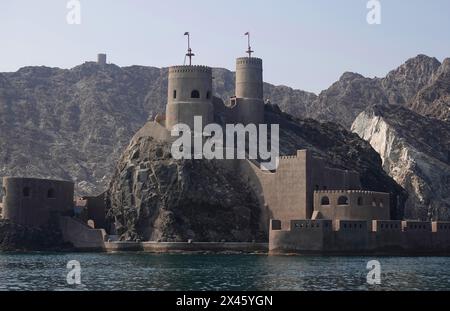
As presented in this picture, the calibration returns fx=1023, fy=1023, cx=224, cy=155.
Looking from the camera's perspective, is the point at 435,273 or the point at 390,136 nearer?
the point at 435,273

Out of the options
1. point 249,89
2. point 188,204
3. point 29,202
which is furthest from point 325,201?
point 29,202

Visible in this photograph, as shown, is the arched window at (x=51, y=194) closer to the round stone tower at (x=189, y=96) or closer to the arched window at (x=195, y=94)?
the round stone tower at (x=189, y=96)

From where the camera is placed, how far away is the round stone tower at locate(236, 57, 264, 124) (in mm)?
134375

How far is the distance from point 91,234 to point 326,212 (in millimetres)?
30346

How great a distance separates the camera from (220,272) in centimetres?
8519

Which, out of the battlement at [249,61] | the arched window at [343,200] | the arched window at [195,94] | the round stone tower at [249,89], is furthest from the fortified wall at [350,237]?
the battlement at [249,61]

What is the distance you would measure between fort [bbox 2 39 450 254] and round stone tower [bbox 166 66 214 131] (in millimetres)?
123

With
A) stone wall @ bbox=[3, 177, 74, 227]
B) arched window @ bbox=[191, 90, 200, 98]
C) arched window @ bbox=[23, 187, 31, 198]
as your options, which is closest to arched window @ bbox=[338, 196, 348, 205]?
arched window @ bbox=[191, 90, 200, 98]

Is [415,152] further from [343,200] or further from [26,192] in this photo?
[26,192]

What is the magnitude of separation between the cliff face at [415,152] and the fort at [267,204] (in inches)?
1537

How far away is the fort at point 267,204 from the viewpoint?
10888cm
